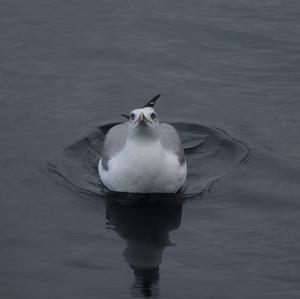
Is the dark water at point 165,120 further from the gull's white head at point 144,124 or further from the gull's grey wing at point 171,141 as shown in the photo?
the gull's white head at point 144,124

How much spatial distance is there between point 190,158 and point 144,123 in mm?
1954

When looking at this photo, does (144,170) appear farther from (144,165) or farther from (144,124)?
(144,124)

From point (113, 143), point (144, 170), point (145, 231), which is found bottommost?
point (145, 231)

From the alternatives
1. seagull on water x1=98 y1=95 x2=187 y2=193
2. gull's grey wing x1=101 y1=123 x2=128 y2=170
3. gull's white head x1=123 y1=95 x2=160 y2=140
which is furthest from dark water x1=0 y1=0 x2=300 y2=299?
gull's white head x1=123 y1=95 x2=160 y2=140

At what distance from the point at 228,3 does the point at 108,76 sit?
12.7 feet

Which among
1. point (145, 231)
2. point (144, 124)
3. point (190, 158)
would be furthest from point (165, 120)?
point (145, 231)

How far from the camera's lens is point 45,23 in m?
17.3

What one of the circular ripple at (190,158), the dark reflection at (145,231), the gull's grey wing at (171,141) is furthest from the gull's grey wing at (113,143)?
the dark reflection at (145,231)

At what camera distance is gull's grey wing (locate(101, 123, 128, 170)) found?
11742 millimetres

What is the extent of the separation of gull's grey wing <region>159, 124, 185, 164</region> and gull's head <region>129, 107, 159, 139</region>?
510 mm

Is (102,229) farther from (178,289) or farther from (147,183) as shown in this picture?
(178,289)

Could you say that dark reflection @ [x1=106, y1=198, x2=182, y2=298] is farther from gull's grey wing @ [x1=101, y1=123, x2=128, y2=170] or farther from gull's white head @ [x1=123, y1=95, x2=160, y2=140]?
gull's white head @ [x1=123, y1=95, x2=160, y2=140]

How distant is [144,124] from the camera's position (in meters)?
11.0

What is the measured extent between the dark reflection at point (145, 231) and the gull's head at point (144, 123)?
887mm
